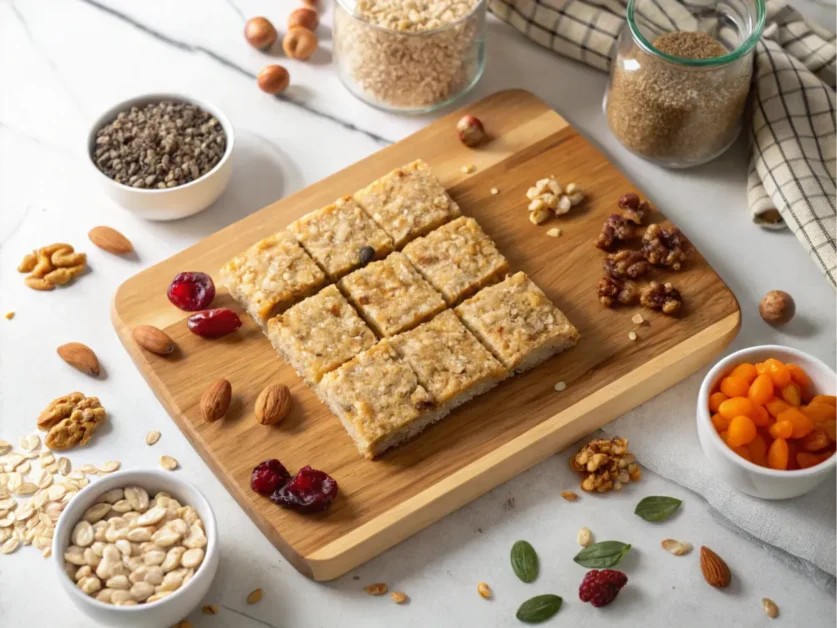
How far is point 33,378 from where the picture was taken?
3.48m

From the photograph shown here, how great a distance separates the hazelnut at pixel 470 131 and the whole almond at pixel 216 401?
129 centimetres

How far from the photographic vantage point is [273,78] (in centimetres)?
409

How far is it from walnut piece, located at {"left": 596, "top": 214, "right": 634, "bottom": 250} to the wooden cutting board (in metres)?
0.05

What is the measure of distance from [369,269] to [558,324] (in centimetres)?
65

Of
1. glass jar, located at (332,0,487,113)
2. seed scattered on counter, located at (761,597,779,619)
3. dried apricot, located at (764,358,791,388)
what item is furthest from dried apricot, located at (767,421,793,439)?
glass jar, located at (332,0,487,113)

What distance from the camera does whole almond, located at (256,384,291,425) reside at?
3236mm

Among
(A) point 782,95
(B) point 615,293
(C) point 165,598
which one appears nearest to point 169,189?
(C) point 165,598

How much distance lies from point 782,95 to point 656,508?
1.63 metres

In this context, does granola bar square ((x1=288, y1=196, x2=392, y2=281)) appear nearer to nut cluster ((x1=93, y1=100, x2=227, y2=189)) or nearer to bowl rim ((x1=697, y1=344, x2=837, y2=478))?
nut cluster ((x1=93, y1=100, x2=227, y2=189))

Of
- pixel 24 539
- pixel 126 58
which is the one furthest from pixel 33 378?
pixel 126 58

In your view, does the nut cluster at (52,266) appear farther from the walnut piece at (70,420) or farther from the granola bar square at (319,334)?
the granola bar square at (319,334)

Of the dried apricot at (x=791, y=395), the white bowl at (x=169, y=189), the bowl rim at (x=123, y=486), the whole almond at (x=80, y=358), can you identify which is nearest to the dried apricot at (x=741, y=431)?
the dried apricot at (x=791, y=395)

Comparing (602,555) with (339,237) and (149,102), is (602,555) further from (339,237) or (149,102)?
(149,102)

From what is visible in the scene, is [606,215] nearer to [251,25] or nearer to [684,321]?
[684,321]
